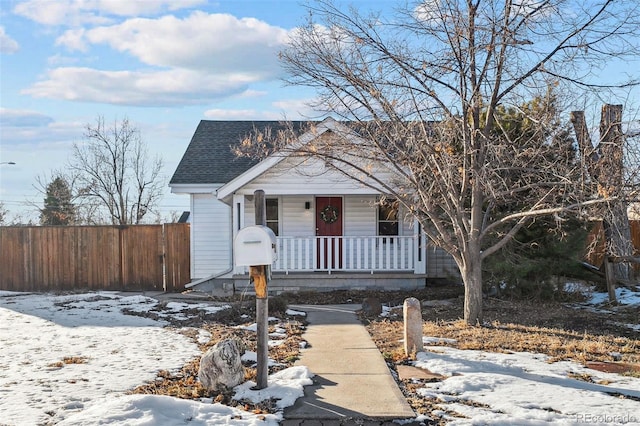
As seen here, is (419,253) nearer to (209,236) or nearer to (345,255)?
(345,255)

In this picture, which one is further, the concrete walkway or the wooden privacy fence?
the wooden privacy fence

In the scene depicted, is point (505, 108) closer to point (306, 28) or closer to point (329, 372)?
point (306, 28)

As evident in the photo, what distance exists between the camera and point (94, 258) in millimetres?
17828

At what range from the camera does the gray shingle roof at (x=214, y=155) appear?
17109mm

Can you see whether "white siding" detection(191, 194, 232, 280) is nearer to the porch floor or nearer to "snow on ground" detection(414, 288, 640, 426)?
the porch floor

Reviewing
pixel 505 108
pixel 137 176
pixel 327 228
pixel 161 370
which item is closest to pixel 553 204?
pixel 505 108

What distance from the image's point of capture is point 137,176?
2895cm

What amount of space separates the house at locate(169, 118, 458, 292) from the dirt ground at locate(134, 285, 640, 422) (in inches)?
47.7

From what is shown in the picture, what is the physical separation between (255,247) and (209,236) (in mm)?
11531

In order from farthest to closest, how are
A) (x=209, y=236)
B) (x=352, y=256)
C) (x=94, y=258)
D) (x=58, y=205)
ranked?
(x=58, y=205)
(x=94, y=258)
(x=209, y=236)
(x=352, y=256)

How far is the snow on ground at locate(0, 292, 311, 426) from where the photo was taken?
5.20 meters

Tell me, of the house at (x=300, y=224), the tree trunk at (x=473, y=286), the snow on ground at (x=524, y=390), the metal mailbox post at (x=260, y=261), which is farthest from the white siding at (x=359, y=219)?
the metal mailbox post at (x=260, y=261)

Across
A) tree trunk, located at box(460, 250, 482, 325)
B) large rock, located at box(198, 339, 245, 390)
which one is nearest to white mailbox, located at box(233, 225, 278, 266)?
large rock, located at box(198, 339, 245, 390)

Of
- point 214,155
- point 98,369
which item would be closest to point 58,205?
point 214,155
